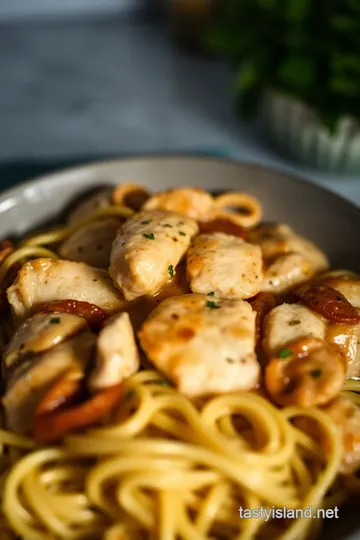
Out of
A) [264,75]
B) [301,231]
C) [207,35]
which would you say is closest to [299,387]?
[301,231]

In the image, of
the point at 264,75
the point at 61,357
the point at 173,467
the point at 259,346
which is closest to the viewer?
the point at 173,467

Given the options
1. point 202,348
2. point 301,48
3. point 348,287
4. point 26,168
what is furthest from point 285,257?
point 301,48

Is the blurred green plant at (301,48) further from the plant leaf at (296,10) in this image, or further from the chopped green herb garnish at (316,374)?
the chopped green herb garnish at (316,374)

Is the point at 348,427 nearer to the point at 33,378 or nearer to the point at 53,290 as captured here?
the point at 33,378

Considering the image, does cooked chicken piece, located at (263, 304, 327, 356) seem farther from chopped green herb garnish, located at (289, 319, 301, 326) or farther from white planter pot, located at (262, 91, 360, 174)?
white planter pot, located at (262, 91, 360, 174)

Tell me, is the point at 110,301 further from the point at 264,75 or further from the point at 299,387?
the point at 264,75

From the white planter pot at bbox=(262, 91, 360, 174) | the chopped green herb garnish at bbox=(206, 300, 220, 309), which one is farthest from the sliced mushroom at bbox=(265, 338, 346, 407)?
the white planter pot at bbox=(262, 91, 360, 174)

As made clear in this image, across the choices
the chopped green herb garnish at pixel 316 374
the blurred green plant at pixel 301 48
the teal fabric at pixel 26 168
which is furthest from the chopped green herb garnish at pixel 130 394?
the blurred green plant at pixel 301 48
